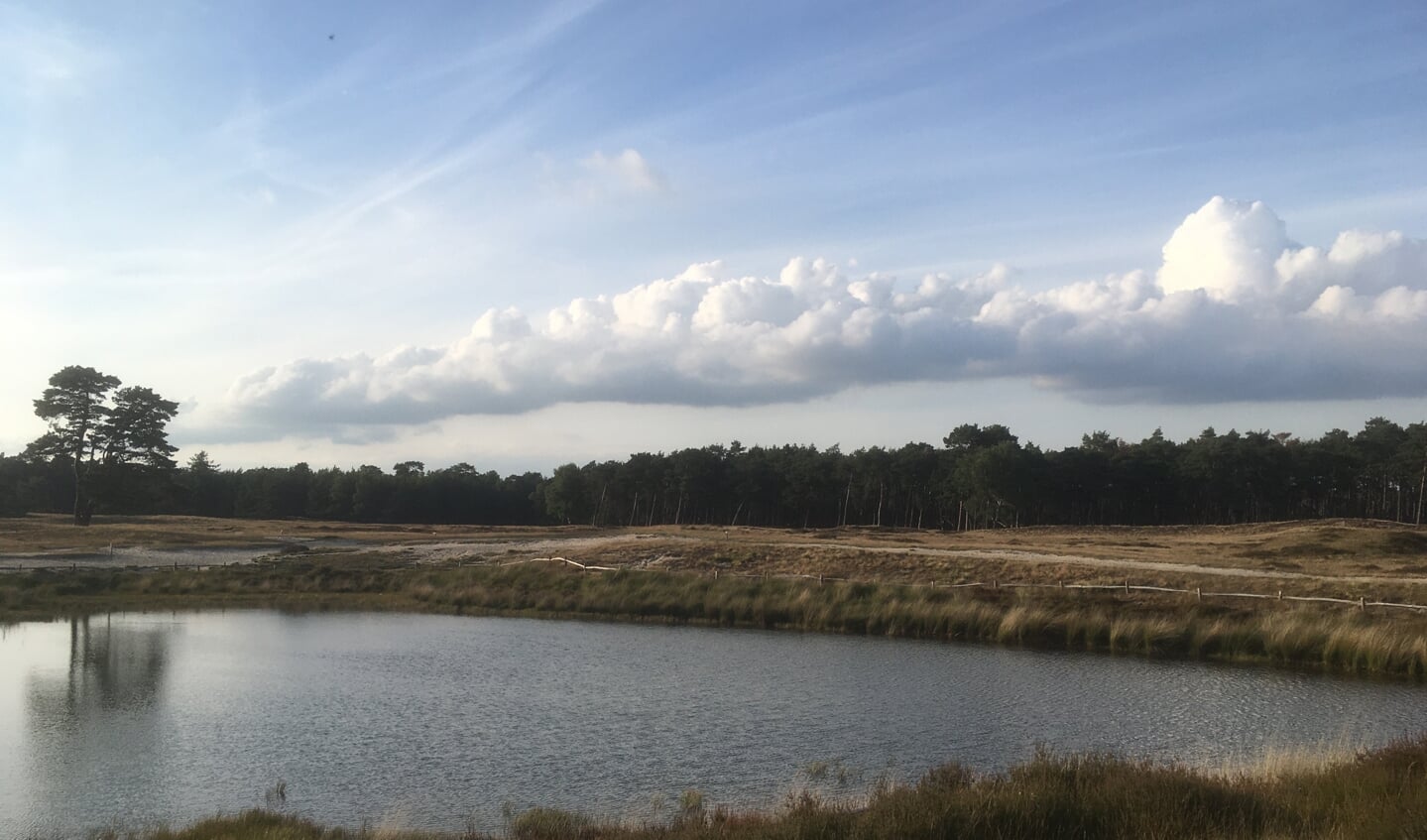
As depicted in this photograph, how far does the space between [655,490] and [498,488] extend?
121 ft

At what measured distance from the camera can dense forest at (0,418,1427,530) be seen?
319ft

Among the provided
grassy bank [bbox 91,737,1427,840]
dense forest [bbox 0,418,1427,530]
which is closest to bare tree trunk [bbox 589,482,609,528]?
dense forest [bbox 0,418,1427,530]

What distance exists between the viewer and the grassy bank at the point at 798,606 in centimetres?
3000

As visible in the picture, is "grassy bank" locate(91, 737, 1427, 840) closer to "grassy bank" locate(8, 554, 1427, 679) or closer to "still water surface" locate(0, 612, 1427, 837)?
"still water surface" locate(0, 612, 1427, 837)

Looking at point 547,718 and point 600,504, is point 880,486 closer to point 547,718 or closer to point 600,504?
point 600,504

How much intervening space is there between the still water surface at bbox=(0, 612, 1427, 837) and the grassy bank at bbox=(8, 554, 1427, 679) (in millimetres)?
2366

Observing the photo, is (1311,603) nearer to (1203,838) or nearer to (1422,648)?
(1422,648)

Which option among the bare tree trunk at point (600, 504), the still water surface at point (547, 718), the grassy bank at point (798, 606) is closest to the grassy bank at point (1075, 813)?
the still water surface at point (547, 718)

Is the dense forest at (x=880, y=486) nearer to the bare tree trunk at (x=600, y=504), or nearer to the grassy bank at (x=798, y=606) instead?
the bare tree trunk at (x=600, y=504)

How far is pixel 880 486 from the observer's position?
111 meters

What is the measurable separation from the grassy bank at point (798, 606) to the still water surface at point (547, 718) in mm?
2366

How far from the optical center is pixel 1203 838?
10.2 m

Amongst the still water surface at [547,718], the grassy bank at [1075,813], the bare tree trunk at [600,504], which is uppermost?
the bare tree trunk at [600,504]

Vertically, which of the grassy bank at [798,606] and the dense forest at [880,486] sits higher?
the dense forest at [880,486]
